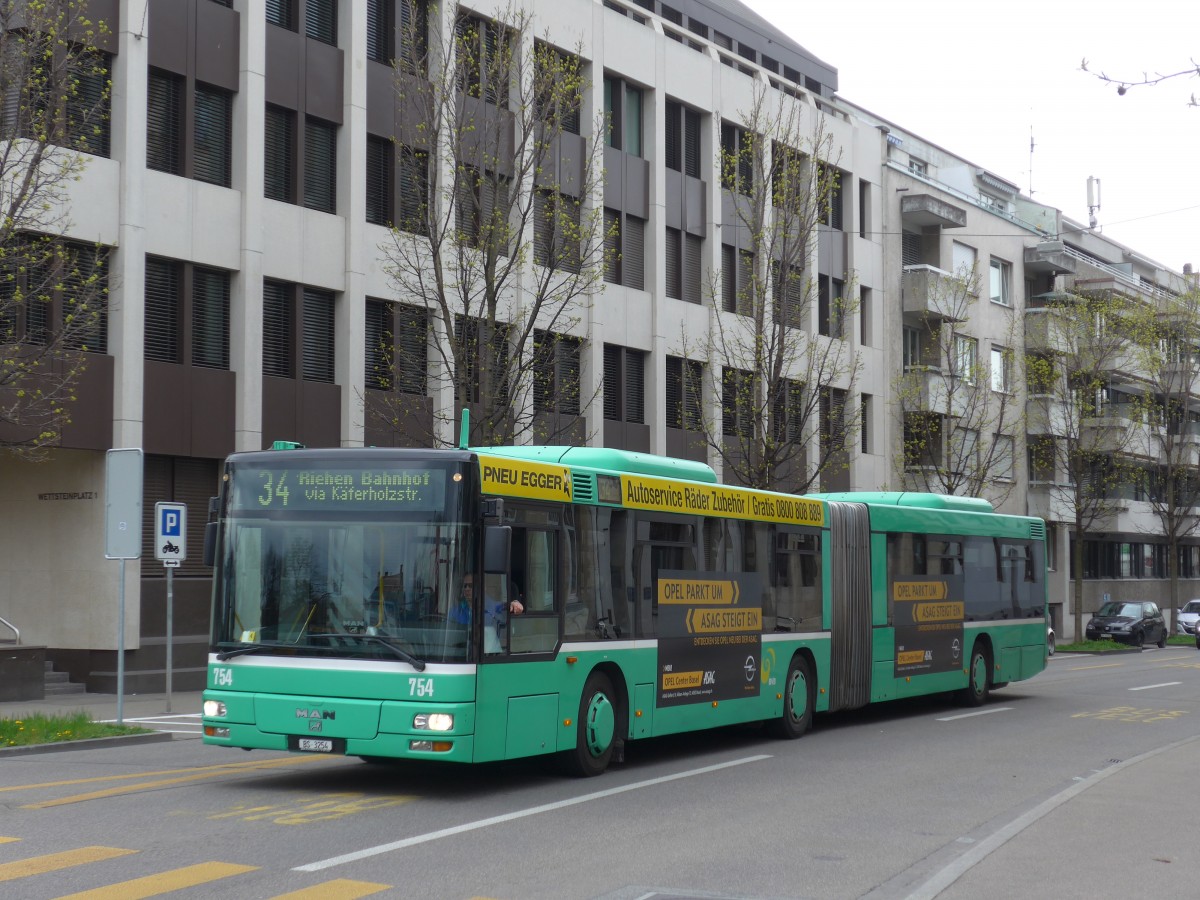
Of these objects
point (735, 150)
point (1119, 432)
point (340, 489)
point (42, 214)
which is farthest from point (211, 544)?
point (1119, 432)

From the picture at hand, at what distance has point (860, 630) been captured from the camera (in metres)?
19.2

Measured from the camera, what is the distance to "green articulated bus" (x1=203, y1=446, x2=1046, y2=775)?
37.9 feet

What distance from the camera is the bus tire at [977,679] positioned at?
22594mm

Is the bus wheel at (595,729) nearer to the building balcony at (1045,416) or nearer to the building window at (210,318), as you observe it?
the building window at (210,318)

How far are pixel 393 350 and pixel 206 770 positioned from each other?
52.4 feet

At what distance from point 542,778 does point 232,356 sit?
49.0ft

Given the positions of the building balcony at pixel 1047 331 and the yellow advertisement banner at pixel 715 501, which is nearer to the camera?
the yellow advertisement banner at pixel 715 501

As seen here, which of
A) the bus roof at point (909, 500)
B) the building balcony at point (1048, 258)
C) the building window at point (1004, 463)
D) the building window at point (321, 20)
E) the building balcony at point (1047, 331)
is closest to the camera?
the bus roof at point (909, 500)

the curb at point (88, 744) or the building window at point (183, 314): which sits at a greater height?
the building window at point (183, 314)

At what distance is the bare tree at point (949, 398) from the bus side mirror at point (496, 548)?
32.8 m

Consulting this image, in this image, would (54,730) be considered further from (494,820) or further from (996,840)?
(996,840)

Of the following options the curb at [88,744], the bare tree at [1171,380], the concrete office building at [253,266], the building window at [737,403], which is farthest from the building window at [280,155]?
the bare tree at [1171,380]

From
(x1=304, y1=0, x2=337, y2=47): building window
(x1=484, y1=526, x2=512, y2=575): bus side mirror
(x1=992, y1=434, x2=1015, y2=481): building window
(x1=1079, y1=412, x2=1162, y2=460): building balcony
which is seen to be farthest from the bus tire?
(x1=1079, y1=412, x2=1162, y2=460): building balcony

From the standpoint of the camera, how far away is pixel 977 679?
22812 mm
